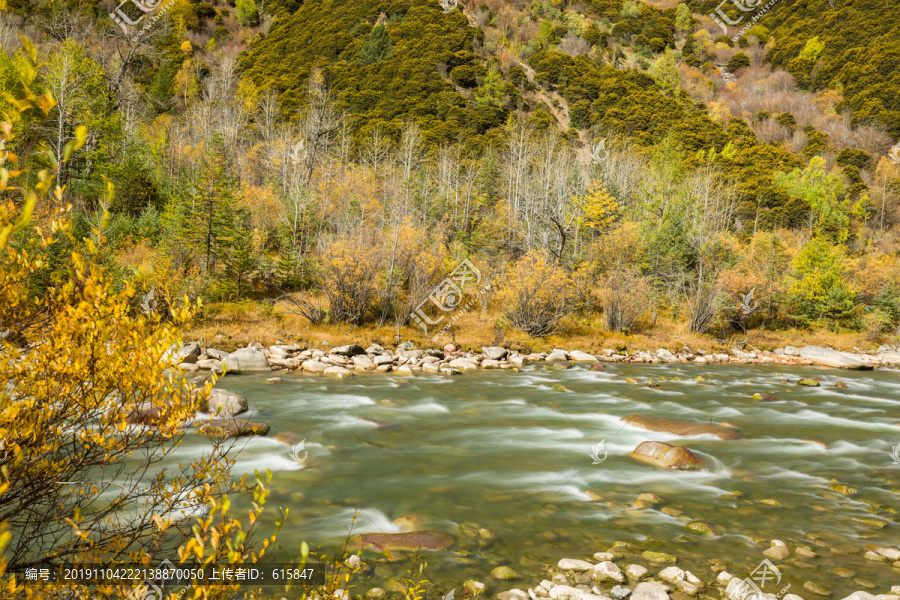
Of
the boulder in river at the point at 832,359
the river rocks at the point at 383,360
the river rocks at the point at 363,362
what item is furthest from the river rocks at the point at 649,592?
the boulder in river at the point at 832,359

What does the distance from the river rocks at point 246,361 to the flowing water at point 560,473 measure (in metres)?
0.72

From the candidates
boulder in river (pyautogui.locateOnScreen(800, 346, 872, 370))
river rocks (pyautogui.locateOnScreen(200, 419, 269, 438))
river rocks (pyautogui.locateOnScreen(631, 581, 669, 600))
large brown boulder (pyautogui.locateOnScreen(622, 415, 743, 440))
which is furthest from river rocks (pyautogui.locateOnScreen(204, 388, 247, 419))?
boulder in river (pyautogui.locateOnScreen(800, 346, 872, 370))

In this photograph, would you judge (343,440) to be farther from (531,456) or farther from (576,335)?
(576,335)

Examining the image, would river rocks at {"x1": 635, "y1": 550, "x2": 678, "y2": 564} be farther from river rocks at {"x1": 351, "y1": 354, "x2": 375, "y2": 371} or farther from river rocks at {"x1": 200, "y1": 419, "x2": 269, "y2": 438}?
river rocks at {"x1": 351, "y1": 354, "x2": 375, "y2": 371}

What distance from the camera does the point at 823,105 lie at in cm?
6169

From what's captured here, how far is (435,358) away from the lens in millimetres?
14055

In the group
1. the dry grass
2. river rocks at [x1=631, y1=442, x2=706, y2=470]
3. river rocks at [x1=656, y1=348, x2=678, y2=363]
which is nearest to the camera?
river rocks at [x1=631, y1=442, x2=706, y2=470]

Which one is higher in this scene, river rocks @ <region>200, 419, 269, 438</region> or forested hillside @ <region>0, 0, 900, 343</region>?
forested hillside @ <region>0, 0, 900, 343</region>

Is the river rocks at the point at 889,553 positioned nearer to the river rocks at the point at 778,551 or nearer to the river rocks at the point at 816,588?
the river rocks at the point at 778,551

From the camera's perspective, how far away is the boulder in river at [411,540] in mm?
4555

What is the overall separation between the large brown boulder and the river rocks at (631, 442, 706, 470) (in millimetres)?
1425

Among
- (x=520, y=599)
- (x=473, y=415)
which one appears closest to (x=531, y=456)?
(x=473, y=415)

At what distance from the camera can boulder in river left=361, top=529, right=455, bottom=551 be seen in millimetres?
4555

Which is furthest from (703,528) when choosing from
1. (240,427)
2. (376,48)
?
(376,48)
